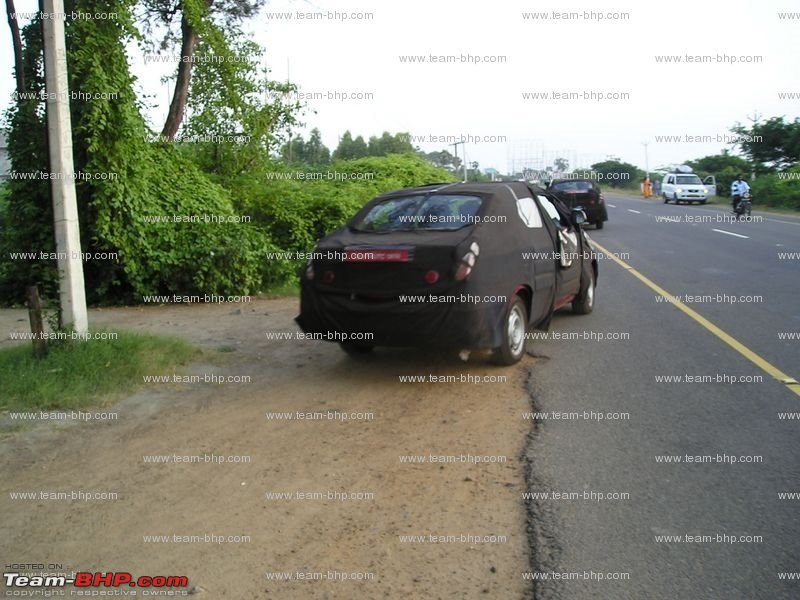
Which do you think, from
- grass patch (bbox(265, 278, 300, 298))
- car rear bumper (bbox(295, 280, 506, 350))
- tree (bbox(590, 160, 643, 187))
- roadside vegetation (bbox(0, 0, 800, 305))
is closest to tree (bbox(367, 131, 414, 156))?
roadside vegetation (bbox(0, 0, 800, 305))

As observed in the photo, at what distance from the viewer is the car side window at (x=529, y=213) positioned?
7.57 m

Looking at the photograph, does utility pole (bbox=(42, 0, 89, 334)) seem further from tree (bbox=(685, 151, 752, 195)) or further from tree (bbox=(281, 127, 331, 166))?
tree (bbox=(685, 151, 752, 195))

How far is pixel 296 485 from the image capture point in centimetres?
466

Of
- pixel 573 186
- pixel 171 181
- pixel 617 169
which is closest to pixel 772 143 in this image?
pixel 573 186

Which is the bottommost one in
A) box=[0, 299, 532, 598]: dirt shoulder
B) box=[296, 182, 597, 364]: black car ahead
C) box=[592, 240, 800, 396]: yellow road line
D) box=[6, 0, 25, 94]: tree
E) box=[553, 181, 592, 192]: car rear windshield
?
box=[0, 299, 532, 598]: dirt shoulder

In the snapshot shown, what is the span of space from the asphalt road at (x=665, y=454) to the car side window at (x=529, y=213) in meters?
1.33

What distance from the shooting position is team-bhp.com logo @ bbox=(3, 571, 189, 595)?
3.58 meters

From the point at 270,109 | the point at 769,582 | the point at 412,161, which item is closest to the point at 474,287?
the point at 769,582

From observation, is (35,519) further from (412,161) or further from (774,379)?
(412,161)

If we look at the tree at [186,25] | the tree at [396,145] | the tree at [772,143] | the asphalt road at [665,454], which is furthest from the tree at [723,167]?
the asphalt road at [665,454]

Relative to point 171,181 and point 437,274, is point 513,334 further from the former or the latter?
point 171,181

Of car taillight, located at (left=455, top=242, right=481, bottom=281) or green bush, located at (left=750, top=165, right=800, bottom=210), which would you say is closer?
car taillight, located at (left=455, top=242, right=481, bottom=281)

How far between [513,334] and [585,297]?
3.05 meters

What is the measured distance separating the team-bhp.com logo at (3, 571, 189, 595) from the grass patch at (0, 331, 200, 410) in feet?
8.89
